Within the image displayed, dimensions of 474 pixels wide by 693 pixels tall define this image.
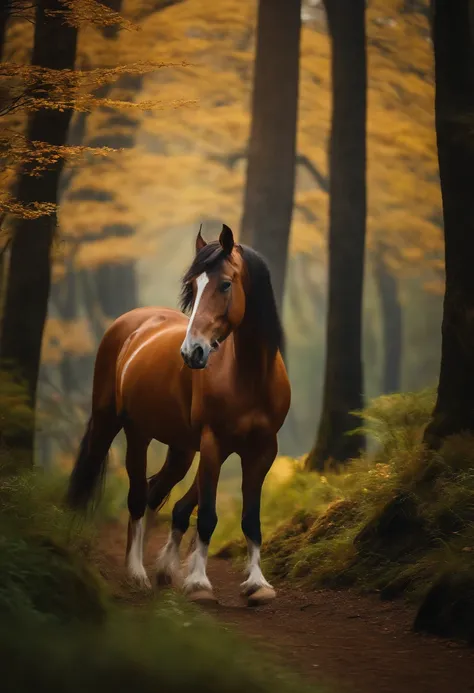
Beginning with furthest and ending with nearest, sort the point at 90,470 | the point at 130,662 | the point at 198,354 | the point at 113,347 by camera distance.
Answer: the point at 113,347, the point at 90,470, the point at 198,354, the point at 130,662

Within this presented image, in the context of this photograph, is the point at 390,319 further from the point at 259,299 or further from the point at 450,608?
the point at 450,608

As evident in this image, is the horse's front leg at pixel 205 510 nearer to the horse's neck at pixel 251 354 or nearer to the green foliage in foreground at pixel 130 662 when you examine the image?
the horse's neck at pixel 251 354

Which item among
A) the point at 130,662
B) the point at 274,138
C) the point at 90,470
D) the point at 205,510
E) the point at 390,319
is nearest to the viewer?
the point at 130,662

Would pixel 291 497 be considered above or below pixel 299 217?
below

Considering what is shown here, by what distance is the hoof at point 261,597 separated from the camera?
6711mm

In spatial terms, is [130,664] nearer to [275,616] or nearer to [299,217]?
[275,616]

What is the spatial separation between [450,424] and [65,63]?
572 cm

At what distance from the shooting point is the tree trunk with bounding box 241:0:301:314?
14.1 meters

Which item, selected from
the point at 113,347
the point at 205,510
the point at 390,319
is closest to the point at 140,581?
the point at 205,510

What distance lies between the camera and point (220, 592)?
780 centimetres

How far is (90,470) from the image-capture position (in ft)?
29.4

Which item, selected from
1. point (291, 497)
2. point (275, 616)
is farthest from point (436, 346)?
point (275, 616)

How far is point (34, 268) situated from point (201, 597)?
15.9ft

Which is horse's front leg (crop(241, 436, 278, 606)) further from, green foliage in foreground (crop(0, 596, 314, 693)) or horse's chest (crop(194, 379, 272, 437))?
green foliage in foreground (crop(0, 596, 314, 693))
